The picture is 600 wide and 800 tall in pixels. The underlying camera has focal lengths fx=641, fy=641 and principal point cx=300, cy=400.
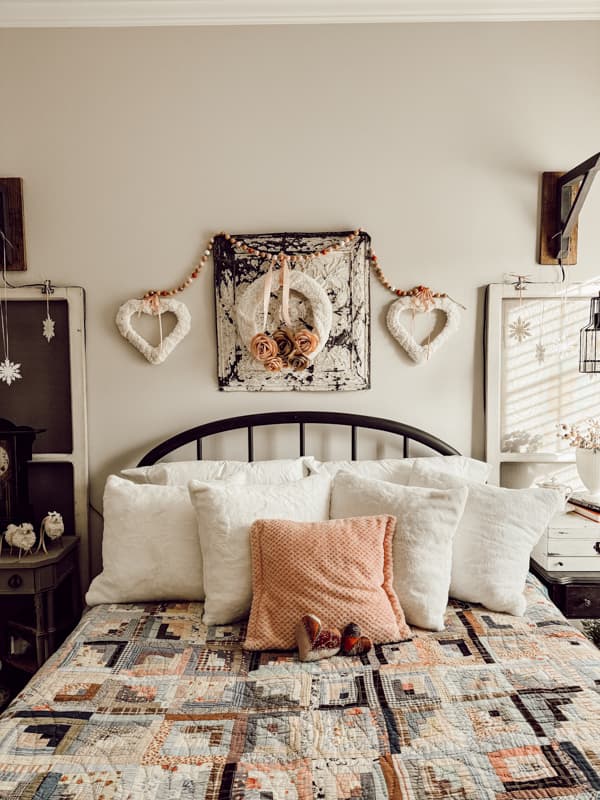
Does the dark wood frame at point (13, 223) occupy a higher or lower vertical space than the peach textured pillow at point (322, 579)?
higher

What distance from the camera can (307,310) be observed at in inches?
99.1

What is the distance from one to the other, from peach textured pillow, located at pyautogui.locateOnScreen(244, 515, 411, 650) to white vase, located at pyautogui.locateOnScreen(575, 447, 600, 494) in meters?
0.94

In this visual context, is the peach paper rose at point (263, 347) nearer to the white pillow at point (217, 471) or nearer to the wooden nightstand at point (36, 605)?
the white pillow at point (217, 471)

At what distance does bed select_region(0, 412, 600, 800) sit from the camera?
47.5 inches

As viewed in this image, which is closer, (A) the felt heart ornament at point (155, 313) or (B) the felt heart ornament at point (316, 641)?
(B) the felt heart ornament at point (316, 641)

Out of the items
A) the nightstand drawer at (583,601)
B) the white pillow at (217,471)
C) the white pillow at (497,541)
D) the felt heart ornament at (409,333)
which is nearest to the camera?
the white pillow at (497,541)

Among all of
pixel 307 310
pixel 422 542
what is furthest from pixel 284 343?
pixel 422 542

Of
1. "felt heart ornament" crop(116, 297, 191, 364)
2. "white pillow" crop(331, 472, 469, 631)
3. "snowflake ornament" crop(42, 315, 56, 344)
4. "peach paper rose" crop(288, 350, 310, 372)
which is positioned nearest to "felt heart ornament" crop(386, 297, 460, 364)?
"peach paper rose" crop(288, 350, 310, 372)

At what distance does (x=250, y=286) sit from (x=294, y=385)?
43cm

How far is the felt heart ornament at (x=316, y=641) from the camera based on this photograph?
5.47ft

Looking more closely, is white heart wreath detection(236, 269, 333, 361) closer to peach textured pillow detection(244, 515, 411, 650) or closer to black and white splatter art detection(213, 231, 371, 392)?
black and white splatter art detection(213, 231, 371, 392)

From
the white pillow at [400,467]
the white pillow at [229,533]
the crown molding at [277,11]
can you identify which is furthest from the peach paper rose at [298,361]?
the crown molding at [277,11]

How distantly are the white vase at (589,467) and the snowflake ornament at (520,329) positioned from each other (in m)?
0.48

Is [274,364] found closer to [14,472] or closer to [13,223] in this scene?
[14,472]
